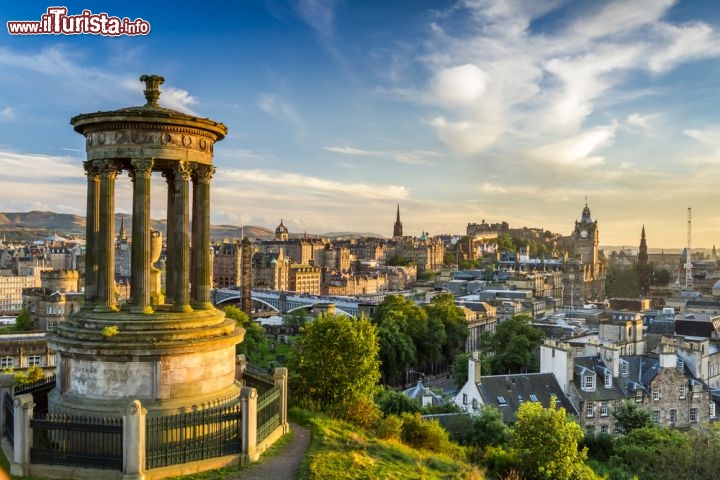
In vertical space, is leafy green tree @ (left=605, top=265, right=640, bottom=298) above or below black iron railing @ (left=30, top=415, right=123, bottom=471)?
below

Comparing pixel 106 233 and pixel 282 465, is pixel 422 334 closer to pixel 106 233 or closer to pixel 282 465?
Result: pixel 282 465

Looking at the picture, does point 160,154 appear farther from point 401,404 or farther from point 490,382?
point 490,382

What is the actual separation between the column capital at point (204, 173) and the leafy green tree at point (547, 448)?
1523 cm

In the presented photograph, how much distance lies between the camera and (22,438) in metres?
14.7

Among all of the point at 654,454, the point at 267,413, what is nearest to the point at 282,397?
the point at 267,413

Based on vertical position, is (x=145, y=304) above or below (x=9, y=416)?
above

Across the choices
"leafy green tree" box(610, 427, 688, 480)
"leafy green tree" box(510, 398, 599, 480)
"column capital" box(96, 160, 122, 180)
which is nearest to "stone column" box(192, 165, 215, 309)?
"column capital" box(96, 160, 122, 180)

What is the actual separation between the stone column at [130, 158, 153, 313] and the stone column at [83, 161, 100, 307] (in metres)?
1.25

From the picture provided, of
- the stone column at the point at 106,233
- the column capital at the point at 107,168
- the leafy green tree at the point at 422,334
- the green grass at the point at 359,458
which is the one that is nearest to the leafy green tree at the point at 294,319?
the leafy green tree at the point at 422,334

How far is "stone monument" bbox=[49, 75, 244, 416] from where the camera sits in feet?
52.2

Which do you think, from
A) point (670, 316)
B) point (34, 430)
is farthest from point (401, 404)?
point (670, 316)

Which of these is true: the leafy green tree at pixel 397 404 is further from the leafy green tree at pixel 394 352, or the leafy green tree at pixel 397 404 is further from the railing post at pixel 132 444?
the leafy green tree at pixel 394 352

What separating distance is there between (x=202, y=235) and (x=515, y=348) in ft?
157

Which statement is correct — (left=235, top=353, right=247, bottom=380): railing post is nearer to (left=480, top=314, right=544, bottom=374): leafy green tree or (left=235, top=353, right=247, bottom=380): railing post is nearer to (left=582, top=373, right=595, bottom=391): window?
(left=582, top=373, right=595, bottom=391): window
